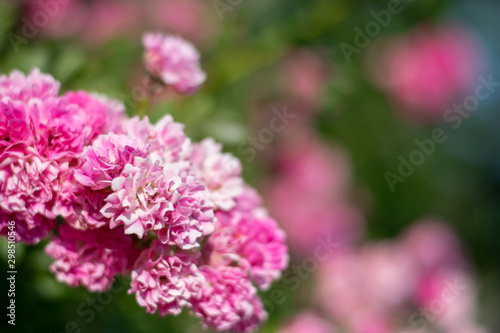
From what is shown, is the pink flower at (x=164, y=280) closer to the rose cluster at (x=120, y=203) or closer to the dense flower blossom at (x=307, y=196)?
the rose cluster at (x=120, y=203)

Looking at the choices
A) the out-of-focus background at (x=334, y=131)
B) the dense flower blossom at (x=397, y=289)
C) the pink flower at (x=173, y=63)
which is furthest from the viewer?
the dense flower blossom at (x=397, y=289)

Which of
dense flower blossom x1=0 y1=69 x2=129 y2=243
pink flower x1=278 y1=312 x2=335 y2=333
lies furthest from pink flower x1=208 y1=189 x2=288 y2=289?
pink flower x1=278 y1=312 x2=335 y2=333

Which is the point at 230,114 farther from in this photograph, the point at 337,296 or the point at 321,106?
the point at 337,296

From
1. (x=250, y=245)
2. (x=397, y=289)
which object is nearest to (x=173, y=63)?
(x=250, y=245)

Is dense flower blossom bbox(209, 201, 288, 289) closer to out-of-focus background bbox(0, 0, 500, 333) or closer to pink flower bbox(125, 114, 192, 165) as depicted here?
pink flower bbox(125, 114, 192, 165)

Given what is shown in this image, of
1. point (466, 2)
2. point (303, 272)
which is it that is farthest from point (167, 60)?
point (466, 2)

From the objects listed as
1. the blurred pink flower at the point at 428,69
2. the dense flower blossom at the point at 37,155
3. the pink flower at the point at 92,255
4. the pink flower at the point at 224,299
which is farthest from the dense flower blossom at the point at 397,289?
the dense flower blossom at the point at 37,155

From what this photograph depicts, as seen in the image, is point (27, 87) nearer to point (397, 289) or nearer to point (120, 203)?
point (120, 203)

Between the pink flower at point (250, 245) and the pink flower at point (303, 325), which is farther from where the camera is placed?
the pink flower at point (303, 325)
